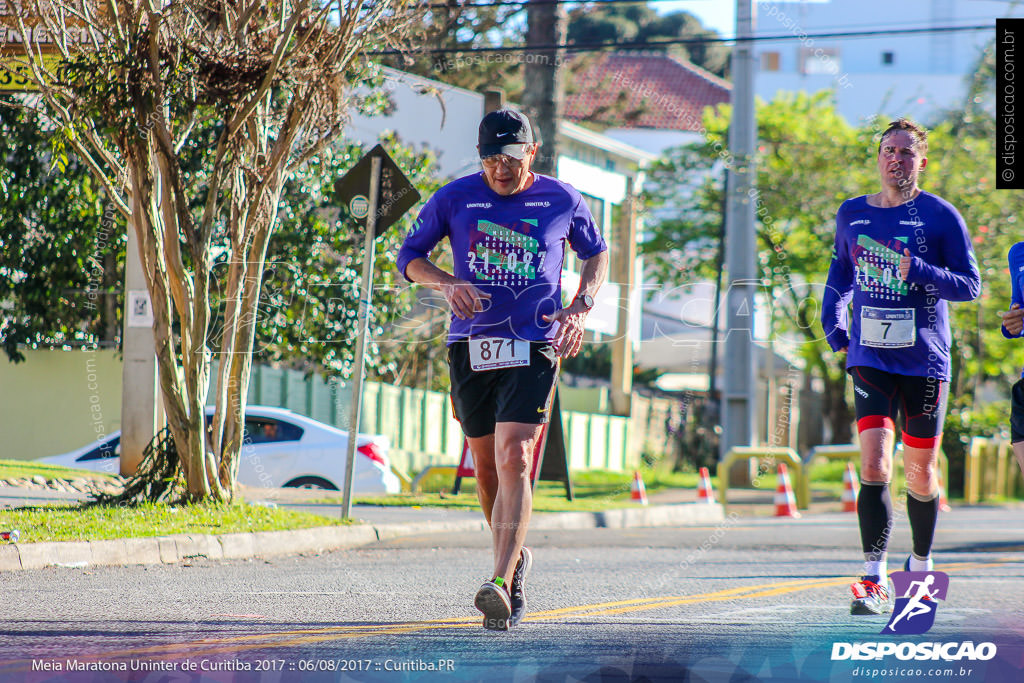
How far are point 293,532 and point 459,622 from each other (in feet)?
13.3

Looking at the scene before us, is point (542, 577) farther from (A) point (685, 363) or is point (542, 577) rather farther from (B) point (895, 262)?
(A) point (685, 363)

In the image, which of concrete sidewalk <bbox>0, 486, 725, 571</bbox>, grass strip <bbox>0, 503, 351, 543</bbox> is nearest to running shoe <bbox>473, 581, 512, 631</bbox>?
concrete sidewalk <bbox>0, 486, 725, 571</bbox>

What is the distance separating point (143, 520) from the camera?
8.63 m

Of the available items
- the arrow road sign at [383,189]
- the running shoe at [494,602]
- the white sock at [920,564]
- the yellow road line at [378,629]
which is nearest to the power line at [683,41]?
the arrow road sign at [383,189]

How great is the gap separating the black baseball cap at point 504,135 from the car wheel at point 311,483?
10519 millimetres

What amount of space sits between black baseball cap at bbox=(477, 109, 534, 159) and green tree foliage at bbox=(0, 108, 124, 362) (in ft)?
31.7

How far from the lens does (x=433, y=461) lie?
2352cm

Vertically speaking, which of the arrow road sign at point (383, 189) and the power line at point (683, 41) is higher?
the power line at point (683, 41)

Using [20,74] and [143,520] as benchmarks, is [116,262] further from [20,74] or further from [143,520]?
[143,520]

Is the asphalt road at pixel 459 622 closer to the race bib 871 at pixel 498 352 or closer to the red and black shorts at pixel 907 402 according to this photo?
the red and black shorts at pixel 907 402

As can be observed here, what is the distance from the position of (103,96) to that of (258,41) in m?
1.29

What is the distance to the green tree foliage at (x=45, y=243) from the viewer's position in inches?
557

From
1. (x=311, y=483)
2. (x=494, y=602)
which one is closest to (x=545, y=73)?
(x=311, y=483)

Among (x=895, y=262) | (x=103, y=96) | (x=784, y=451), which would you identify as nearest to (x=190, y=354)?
(x=103, y=96)
